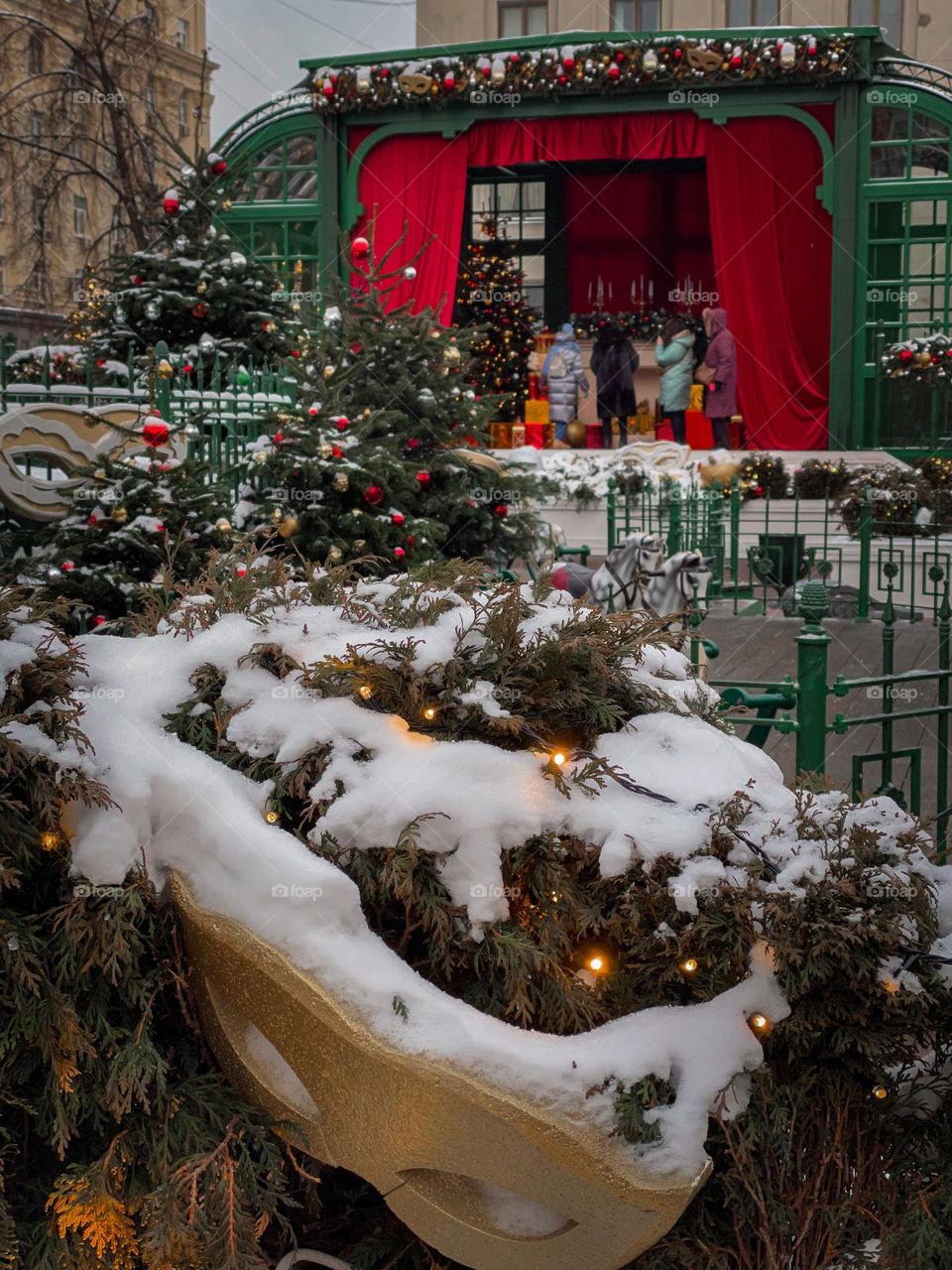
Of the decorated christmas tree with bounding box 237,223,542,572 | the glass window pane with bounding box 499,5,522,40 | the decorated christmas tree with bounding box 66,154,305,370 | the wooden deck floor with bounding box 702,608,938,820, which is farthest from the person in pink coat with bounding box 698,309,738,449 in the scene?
the glass window pane with bounding box 499,5,522,40

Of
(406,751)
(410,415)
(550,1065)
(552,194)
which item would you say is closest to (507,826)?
(406,751)

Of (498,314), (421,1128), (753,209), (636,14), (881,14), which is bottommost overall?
(421,1128)

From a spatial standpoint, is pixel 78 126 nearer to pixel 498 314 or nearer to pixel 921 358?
pixel 498 314

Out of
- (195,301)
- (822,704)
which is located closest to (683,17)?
(195,301)

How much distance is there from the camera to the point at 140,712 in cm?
277

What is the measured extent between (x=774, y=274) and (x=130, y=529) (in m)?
14.3

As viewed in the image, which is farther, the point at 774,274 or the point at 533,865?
the point at 774,274

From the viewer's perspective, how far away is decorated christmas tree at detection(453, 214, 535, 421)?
21.6 m

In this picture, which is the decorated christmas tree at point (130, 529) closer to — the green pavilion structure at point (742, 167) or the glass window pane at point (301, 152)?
the green pavilion structure at point (742, 167)

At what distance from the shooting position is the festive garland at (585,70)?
678 inches

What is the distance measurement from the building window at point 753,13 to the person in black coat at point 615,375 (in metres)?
8.01

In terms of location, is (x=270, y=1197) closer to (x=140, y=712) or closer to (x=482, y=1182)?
(x=482, y=1182)

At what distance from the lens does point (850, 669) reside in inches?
374

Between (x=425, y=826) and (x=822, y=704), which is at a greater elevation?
(x=425, y=826)
